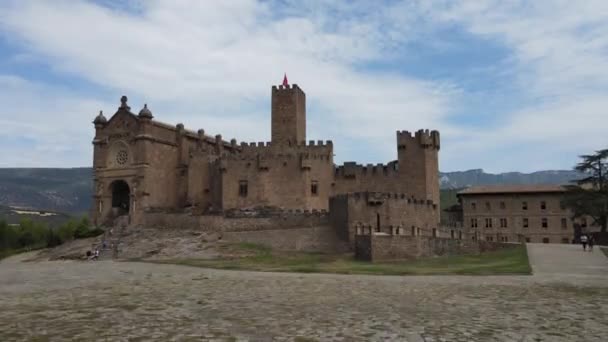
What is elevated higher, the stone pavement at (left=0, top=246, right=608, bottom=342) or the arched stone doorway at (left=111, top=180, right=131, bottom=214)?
the arched stone doorway at (left=111, top=180, right=131, bottom=214)

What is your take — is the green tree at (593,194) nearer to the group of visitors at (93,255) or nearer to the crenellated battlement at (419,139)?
the crenellated battlement at (419,139)

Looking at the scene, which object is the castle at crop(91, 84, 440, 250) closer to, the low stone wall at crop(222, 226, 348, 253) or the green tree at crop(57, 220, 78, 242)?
the green tree at crop(57, 220, 78, 242)

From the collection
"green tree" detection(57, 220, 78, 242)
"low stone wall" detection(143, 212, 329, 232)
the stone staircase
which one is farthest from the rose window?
"low stone wall" detection(143, 212, 329, 232)

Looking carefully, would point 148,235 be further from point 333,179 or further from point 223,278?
point 223,278

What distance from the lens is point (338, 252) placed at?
45.8 m

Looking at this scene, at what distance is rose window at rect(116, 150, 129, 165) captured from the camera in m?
62.0

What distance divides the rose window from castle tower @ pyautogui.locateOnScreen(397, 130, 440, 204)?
30065 millimetres

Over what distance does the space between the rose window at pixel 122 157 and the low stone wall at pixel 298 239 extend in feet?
64.3

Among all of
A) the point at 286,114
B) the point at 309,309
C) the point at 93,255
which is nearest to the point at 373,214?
the point at 286,114

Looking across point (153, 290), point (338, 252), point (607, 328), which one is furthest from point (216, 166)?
point (607, 328)

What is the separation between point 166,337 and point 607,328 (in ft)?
34.4

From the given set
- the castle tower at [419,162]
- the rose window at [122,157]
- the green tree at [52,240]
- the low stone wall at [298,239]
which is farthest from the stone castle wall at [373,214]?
the green tree at [52,240]

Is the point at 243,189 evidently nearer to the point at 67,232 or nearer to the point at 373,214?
the point at 373,214

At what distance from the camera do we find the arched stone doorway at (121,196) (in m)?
63.0
